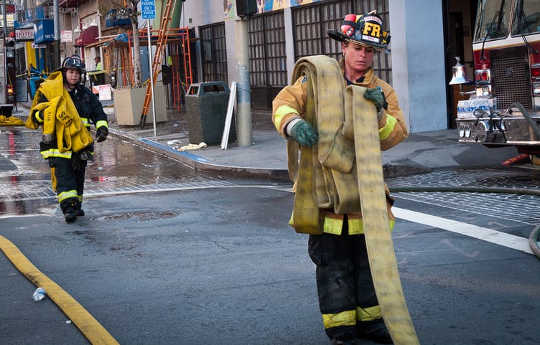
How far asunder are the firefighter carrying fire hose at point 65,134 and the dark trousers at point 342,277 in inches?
202

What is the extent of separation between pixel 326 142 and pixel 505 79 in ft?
23.9

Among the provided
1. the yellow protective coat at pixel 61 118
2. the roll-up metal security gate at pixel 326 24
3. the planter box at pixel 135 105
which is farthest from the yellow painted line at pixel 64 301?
the planter box at pixel 135 105

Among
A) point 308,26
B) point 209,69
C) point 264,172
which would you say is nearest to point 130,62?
point 209,69

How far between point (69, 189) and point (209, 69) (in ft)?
68.2

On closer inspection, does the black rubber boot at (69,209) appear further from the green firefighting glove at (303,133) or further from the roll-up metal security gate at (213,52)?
the roll-up metal security gate at (213,52)

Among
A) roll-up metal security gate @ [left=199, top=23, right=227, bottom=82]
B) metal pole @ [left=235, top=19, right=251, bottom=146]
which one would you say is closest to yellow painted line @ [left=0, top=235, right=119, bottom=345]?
metal pole @ [left=235, top=19, right=251, bottom=146]

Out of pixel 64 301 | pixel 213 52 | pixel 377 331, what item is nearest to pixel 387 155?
pixel 64 301

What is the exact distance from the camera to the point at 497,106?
1142 cm

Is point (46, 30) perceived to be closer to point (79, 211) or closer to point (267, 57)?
point (267, 57)

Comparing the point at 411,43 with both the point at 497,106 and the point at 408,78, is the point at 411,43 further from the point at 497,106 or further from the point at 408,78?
the point at 497,106

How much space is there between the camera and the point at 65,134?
957cm

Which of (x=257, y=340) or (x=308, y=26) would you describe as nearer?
(x=257, y=340)

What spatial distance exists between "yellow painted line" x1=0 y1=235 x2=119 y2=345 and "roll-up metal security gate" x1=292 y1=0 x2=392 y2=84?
1167 cm

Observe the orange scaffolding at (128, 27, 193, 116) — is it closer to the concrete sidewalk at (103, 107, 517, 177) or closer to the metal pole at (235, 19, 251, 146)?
the concrete sidewalk at (103, 107, 517, 177)
